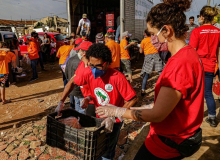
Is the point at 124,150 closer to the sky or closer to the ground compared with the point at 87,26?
closer to the ground

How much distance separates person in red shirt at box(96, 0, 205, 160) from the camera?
4.01 feet

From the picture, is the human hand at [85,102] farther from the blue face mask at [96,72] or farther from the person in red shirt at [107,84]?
the blue face mask at [96,72]

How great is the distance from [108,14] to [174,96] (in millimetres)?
11166

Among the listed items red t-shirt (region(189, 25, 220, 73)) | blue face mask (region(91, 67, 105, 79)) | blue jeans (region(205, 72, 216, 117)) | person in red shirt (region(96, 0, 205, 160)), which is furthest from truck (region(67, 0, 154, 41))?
person in red shirt (region(96, 0, 205, 160))

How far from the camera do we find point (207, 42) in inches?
132

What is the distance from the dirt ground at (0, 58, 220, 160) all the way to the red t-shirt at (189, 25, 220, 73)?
4.47ft

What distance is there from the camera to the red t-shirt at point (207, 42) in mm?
3337

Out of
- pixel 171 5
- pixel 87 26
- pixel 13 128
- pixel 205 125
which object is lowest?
pixel 13 128

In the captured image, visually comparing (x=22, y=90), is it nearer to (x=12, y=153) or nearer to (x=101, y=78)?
(x=12, y=153)

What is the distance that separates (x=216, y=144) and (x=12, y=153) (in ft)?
11.8

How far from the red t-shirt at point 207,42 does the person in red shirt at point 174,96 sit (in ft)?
7.49

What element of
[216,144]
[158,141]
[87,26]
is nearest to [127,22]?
[87,26]

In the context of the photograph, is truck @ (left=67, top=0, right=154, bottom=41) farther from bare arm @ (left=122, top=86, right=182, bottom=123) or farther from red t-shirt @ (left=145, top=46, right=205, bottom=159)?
bare arm @ (left=122, top=86, right=182, bottom=123)

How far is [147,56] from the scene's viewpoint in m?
6.03
